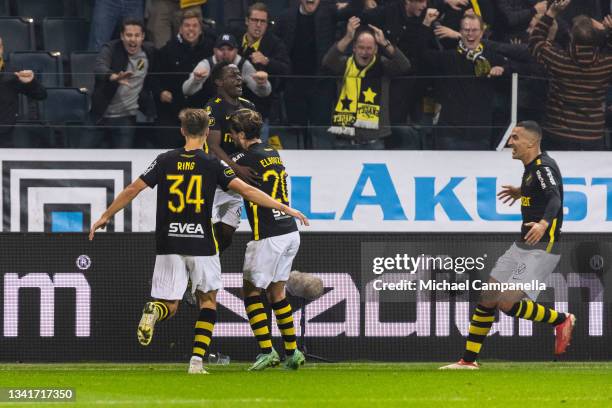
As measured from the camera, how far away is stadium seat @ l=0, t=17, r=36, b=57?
16062mm

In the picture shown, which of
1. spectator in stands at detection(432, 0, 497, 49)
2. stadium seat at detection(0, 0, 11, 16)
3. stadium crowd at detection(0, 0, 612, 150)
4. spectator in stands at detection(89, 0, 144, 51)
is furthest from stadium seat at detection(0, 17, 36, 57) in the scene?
spectator in stands at detection(432, 0, 497, 49)

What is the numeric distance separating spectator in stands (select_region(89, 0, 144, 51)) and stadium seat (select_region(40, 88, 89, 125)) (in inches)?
78.6

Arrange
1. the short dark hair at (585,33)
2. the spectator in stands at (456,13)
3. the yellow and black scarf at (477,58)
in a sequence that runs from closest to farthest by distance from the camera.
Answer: the yellow and black scarf at (477,58), the short dark hair at (585,33), the spectator in stands at (456,13)

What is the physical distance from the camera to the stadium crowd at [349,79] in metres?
13.5

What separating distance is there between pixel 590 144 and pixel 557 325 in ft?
8.03

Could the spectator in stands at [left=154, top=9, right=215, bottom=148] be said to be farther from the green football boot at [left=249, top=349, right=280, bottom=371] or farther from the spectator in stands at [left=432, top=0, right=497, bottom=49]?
the green football boot at [left=249, top=349, right=280, bottom=371]

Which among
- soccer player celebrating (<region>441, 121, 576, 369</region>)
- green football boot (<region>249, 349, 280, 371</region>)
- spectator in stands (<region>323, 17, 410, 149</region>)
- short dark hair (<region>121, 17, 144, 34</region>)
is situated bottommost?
green football boot (<region>249, 349, 280, 371</region>)

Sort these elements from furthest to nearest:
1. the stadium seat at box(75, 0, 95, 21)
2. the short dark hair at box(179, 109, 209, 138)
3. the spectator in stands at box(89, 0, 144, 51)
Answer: the stadium seat at box(75, 0, 95, 21) → the spectator in stands at box(89, 0, 144, 51) → the short dark hair at box(179, 109, 209, 138)

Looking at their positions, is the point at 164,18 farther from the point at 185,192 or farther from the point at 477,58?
the point at 185,192

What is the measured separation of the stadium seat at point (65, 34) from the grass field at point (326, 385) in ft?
16.4

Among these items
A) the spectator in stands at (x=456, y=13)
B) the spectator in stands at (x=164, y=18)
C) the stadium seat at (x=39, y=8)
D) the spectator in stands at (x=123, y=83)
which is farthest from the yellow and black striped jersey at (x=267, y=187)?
the stadium seat at (x=39, y=8)

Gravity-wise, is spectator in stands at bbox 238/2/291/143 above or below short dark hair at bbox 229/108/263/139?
above

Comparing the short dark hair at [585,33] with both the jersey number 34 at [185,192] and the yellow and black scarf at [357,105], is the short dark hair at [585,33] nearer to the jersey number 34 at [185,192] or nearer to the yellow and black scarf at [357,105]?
the yellow and black scarf at [357,105]

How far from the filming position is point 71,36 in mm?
16375
